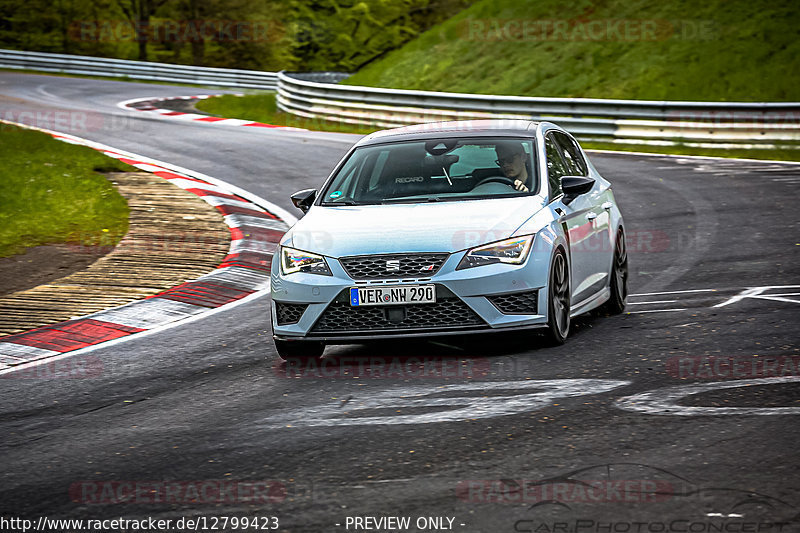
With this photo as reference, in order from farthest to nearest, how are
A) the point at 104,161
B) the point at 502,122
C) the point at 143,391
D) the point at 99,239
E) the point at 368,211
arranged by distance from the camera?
the point at 104,161, the point at 99,239, the point at 502,122, the point at 368,211, the point at 143,391

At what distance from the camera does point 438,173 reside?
8.89 metres

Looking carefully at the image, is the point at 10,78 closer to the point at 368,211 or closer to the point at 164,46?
the point at 164,46

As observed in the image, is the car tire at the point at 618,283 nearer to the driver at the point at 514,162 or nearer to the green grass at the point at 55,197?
the driver at the point at 514,162

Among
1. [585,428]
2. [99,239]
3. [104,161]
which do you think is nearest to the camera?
[585,428]

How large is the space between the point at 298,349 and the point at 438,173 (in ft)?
5.88

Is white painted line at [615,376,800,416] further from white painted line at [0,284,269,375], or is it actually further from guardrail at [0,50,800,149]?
guardrail at [0,50,800,149]

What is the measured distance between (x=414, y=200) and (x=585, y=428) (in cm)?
317

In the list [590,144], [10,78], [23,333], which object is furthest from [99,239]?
[10,78]

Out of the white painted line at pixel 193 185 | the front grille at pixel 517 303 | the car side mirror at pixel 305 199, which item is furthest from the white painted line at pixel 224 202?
the front grille at pixel 517 303

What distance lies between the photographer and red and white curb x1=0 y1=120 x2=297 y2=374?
934cm

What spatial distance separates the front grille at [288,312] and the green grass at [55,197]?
630 centimetres

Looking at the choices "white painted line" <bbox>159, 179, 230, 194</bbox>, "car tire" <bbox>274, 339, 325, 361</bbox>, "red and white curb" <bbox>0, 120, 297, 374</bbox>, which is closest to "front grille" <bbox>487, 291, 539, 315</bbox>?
"car tire" <bbox>274, 339, 325, 361</bbox>

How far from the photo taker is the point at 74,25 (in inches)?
2296

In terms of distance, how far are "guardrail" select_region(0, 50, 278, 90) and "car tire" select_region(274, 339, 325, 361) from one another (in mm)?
33413
